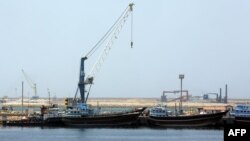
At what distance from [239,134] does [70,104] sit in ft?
354

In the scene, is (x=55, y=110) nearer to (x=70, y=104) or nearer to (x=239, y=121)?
(x=70, y=104)

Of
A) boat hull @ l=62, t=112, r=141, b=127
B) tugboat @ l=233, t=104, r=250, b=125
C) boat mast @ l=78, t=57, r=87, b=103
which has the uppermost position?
boat mast @ l=78, t=57, r=87, b=103

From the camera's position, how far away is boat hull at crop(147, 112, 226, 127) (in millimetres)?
111825

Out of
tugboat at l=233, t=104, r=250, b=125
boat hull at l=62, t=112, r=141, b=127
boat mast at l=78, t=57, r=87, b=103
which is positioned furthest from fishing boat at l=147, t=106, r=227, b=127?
Answer: boat mast at l=78, t=57, r=87, b=103

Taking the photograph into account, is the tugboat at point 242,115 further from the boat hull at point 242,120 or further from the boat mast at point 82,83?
the boat mast at point 82,83

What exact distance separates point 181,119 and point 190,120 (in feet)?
5.97

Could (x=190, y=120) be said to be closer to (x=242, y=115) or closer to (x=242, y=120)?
(x=242, y=115)

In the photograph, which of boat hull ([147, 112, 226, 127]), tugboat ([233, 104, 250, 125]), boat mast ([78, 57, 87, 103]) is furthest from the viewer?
boat mast ([78, 57, 87, 103])

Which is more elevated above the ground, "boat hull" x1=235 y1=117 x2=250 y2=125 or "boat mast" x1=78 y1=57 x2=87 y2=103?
"boat mast" x1=78 y1=57 x2=87 y2=103

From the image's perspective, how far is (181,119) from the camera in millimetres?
114250

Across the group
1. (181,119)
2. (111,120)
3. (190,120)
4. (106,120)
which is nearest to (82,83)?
(106,120)

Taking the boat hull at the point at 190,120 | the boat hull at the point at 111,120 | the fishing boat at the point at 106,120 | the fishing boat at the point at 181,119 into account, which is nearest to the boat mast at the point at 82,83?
the fishing boat at the point at 106,120

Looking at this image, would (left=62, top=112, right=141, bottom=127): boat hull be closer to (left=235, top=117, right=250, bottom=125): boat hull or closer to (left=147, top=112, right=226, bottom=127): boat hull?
(left=147, top=112, right=226, bottom=127): boat hull

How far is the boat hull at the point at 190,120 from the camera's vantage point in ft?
367
